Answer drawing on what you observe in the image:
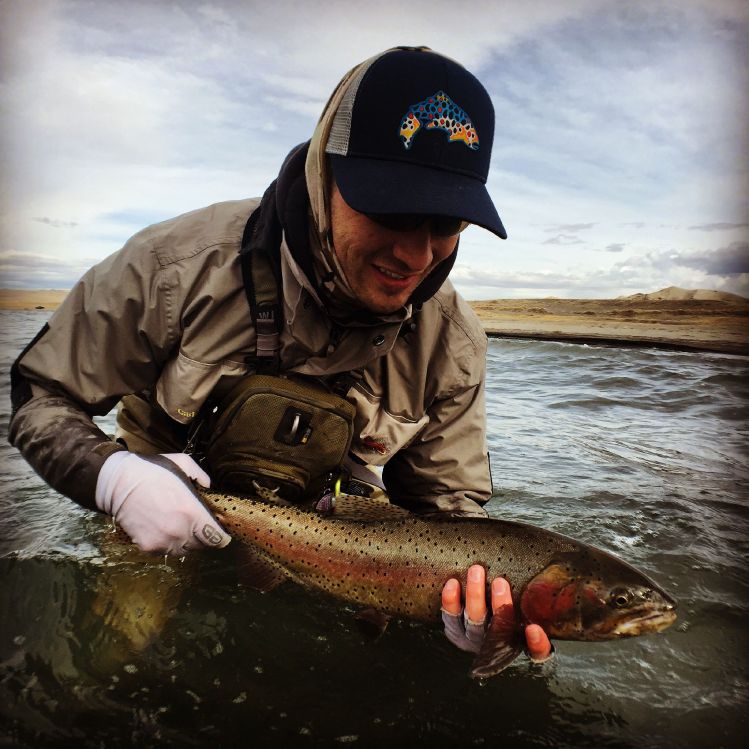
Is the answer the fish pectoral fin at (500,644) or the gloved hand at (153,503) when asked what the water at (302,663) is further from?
the gloved hand at (153,503)

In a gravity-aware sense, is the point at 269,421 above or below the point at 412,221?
below

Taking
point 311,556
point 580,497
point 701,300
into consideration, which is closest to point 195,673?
point 311,556

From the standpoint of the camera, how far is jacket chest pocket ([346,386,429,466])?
2994 millimetres

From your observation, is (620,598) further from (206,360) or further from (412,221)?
(206,360)

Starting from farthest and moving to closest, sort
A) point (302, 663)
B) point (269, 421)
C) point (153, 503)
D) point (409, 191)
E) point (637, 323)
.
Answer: point (637, 323) → point (269, 421) → point (302, 663) → point (153, 503) → point (409, 191)

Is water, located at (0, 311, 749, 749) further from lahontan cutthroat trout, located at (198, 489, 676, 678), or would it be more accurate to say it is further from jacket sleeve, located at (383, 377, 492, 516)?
jacket sleeve, located at (383, 377, 492, 516)

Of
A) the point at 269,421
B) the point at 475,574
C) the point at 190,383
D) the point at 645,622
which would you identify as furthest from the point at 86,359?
the point at 645,622

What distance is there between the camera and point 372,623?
2.54 meters

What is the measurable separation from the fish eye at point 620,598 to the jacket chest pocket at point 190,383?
1.76 m

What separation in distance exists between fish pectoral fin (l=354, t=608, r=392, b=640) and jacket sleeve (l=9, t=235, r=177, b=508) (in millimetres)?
1199

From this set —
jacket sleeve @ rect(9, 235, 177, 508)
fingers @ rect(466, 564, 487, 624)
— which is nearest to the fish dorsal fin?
fingers @ rect(466, 564, 487, 624)

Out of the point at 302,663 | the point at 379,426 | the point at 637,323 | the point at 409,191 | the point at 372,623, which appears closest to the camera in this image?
the point at 409,191

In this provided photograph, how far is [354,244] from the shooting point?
7.55 feet

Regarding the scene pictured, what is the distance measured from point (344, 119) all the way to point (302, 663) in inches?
87.0
